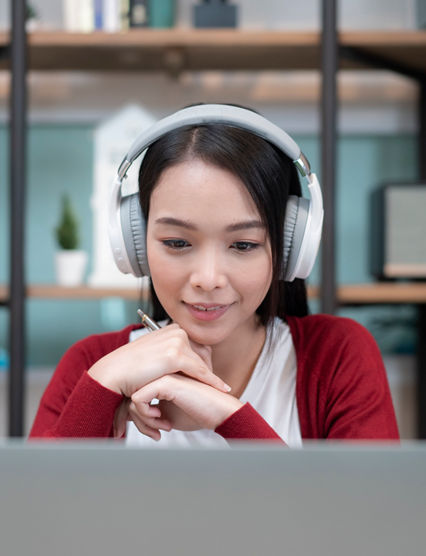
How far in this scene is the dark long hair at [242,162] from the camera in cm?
92

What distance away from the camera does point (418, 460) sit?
0.69 ft

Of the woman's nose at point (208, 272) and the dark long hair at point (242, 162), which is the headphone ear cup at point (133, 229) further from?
the woman's nose at point (208, 272)

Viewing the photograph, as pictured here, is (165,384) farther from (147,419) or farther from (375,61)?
(375,61)

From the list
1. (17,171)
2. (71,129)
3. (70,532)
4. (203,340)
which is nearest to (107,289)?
(17,171)

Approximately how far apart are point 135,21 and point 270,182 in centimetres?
133

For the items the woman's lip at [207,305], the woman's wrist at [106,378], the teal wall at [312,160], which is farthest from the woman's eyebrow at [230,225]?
the teal wall at [312,160]

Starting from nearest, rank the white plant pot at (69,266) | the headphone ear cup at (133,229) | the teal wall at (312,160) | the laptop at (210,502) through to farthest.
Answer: the laptop at (210,502) → the headphone ear cup at (133,229) → the white plant pot at (69,266) → the teal wall at (312,160)

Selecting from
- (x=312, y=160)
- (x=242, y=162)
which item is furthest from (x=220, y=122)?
(x=312, y=160)

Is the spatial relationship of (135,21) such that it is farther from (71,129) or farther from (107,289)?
(107,289)

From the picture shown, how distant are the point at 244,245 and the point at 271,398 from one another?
271 mm

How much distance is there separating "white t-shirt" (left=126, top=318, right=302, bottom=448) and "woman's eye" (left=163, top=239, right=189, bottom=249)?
0.26 metres

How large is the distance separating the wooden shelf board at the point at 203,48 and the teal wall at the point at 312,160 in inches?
10.6

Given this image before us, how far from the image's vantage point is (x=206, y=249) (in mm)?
896

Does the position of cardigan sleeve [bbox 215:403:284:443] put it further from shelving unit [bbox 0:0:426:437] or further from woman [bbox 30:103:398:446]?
Answer: shelving unit [bbox 0:0:426:437]
